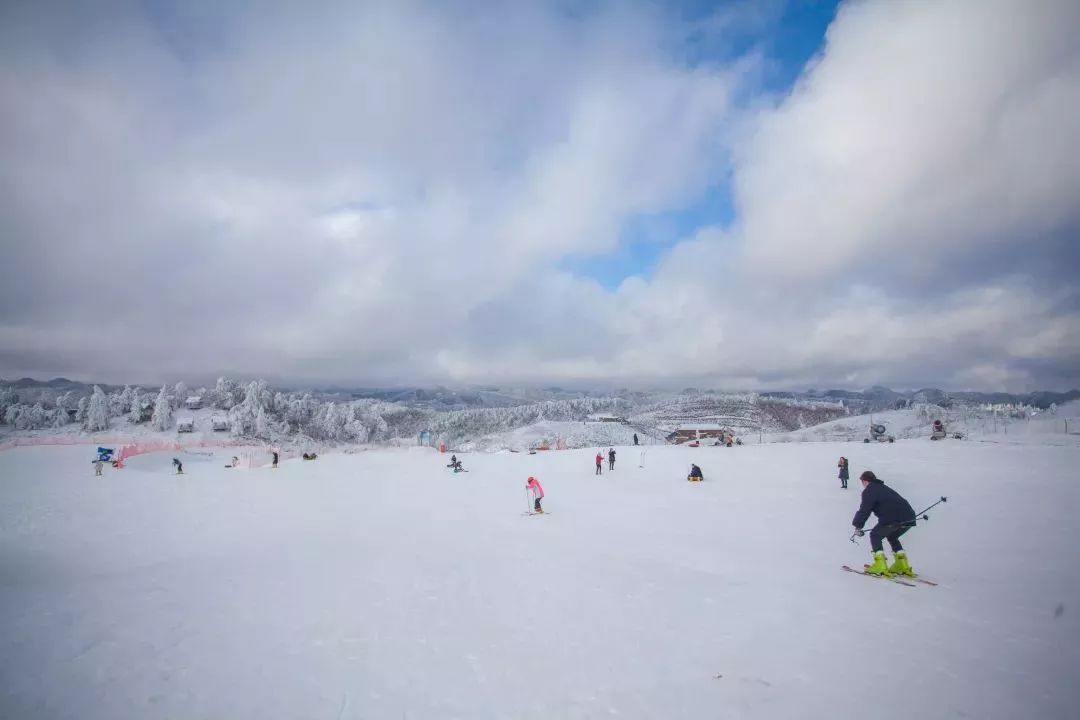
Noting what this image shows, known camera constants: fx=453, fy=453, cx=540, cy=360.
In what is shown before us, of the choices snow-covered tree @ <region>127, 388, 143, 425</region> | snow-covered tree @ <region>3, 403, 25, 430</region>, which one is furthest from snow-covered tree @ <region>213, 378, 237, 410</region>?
snow-covered tree @ <region>3, 403, 25, 430</region>

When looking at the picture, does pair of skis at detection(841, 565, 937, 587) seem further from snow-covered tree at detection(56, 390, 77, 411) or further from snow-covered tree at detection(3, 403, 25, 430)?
snow-covered tree at detection(56, 390, 77, 411)

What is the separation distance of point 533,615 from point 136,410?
116348 millimetres

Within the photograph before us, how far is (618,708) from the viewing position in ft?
18.5

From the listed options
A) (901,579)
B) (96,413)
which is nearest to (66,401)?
(96,413)

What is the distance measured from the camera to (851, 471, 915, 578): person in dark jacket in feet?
31.9

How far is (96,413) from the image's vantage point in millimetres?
82625

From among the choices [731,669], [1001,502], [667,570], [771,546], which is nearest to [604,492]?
[771,546]

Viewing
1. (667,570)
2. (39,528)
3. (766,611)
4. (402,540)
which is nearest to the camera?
(766,611)

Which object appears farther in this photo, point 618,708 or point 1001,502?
point 1001,502

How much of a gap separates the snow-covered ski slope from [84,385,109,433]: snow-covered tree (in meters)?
85.3

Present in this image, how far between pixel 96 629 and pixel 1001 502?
2827 centimetres

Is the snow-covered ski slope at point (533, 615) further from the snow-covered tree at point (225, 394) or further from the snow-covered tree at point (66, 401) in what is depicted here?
the snow-covered tree at point (225, 394)

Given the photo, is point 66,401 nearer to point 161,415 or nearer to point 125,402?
point 125,402

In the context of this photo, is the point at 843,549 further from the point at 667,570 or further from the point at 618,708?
the point at 618,708
